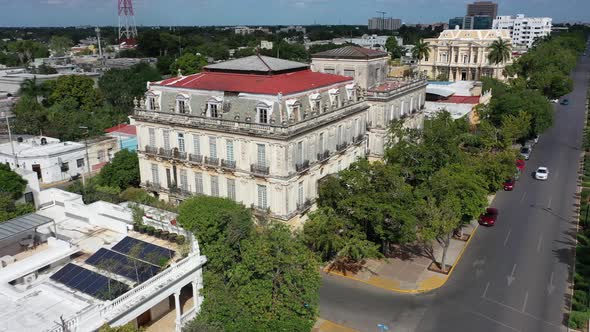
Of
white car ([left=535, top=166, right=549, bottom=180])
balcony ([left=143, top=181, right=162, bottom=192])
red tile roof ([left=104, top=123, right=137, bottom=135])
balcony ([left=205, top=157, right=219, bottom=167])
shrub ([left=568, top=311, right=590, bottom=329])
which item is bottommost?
shrub ([left=568, top=311, right=590, bottom=329])

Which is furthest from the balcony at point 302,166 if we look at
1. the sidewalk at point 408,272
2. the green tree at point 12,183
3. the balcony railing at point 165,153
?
the green tree at point 12,183

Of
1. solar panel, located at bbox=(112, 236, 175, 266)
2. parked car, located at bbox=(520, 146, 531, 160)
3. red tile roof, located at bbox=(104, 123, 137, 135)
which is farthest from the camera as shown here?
red tile roof, located at bbox=(104, 123, 137, 135)

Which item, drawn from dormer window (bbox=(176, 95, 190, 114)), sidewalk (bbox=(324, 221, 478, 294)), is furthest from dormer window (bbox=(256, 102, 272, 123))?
sidewalk (bbox=(324, 221, 478, 294))

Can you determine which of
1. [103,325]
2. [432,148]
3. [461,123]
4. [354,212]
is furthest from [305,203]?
[461,123]

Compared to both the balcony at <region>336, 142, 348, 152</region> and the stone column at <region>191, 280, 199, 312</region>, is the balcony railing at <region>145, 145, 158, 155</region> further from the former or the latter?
the stone column at <region>191, 280, 199, 312</region>

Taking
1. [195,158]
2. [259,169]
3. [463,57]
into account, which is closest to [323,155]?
[259,169]
